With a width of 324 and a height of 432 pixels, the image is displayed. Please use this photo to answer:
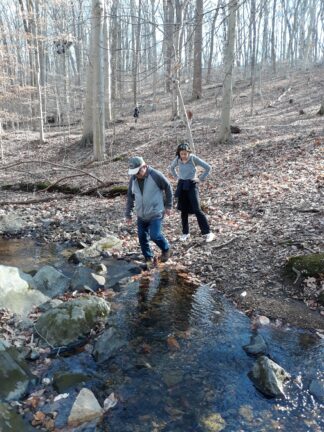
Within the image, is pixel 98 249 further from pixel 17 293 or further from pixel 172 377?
pixel 172 377

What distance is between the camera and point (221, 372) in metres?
4.21

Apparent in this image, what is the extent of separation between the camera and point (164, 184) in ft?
20.2

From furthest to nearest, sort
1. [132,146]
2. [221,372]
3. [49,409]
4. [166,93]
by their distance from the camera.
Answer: [166,93]
[132,146]
[221,372]
[49,409]

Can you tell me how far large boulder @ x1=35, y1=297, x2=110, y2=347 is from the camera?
4.91 metres

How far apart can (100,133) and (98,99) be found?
1.37m

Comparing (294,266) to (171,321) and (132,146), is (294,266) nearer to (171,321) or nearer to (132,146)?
(171,321)

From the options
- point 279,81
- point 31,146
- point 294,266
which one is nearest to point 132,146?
point 31,146

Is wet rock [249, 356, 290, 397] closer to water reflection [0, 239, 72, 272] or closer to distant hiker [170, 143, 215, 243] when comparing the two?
distant hiker [170, 143, 215, 243]

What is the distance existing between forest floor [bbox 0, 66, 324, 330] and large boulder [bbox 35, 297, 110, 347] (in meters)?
2.04

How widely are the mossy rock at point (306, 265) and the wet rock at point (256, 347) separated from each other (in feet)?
5.10

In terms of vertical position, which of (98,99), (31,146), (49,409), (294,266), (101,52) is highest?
(101,52)

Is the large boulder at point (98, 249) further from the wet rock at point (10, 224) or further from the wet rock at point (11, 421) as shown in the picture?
the wet rock at point (11, 421)

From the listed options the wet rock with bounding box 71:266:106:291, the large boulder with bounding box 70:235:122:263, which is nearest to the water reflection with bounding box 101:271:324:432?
the wet rock with bounding box 71:266:106:291

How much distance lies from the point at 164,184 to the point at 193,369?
2.99 m
